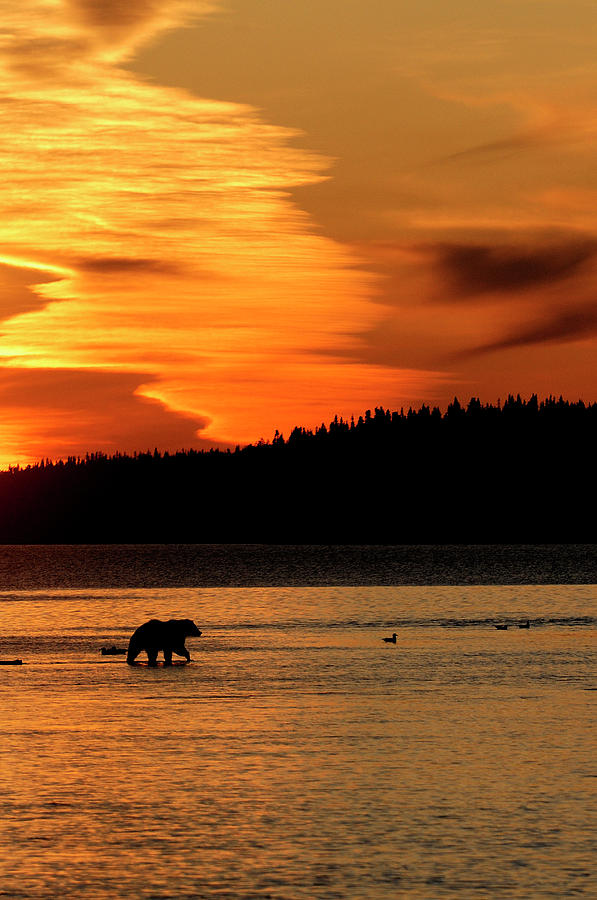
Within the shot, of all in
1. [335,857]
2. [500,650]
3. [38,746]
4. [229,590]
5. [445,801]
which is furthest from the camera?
[229,590]

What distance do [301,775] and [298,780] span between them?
503mm

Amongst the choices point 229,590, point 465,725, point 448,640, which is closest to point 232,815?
point 465,725

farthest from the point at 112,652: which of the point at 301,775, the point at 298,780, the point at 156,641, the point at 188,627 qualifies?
the point at 298,780

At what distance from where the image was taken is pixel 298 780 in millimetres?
26000

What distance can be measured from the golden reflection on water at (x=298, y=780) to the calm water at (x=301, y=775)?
55 mm

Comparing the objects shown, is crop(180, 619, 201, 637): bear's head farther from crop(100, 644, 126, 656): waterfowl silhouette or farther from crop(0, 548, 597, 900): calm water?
crop(100, 644, 126, 656): waterfowl silhouette

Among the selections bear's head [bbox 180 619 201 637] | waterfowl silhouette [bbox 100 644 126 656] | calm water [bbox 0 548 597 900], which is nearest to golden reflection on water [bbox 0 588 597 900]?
calm water [bbox 0 548 597 900]

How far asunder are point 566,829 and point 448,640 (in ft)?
137

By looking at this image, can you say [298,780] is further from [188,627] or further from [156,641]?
[188,627]

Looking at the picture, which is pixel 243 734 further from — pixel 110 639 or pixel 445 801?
pixel 110 639

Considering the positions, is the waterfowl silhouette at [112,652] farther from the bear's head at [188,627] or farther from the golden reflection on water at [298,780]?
the golden reflection on water at [298,780]

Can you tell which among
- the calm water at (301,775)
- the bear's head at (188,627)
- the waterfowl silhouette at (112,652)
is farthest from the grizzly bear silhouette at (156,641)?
the waterfowl silhouette at (112,652)

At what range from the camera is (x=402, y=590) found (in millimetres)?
145625

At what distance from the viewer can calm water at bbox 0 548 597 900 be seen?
758 inches
